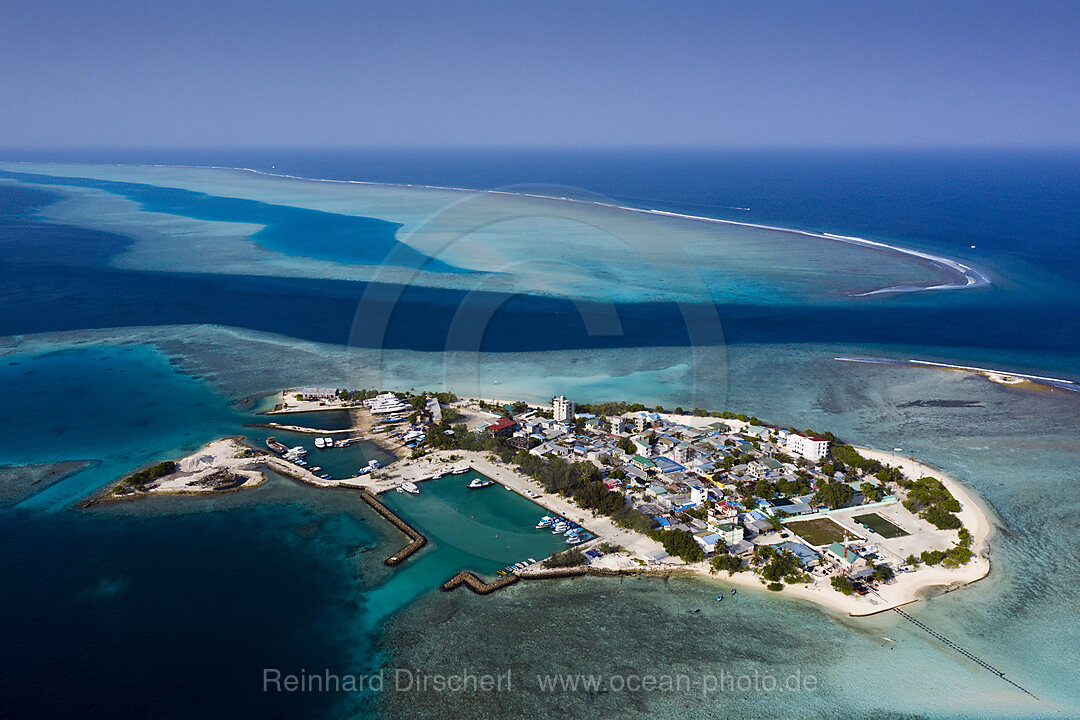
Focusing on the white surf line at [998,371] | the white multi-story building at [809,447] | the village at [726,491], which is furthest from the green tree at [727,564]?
the white surf line at [998,371]

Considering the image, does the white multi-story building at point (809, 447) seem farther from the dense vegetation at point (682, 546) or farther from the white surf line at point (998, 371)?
the white surf line at point (998, 371)

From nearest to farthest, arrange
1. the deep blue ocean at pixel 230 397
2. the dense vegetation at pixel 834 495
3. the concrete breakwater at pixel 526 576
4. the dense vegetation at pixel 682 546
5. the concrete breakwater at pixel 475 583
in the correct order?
1. the deep blue ocean at pixel 230 397
2. the concrete breakwater at pixel 475 583
3. the concrete breakwater at pixel 526 576
4. the dense vegetation at pixel 682 546
5. the dense vegetation at pixel 834 495

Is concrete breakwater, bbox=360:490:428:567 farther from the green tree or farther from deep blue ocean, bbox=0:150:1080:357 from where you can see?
deep blue ocean, bbox=0:150:1080:357

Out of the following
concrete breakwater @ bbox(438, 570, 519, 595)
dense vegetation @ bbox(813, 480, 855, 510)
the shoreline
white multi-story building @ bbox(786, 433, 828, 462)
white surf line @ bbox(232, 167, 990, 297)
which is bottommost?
concrete breakwater @ bbox(438, 570, 519, 595)

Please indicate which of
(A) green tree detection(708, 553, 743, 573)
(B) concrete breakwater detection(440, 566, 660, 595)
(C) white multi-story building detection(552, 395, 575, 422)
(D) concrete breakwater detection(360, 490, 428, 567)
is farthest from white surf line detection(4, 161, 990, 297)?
(A) green tree detection(708, 553, 743, 573)

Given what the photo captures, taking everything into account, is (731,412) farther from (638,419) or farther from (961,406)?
(961,406)
